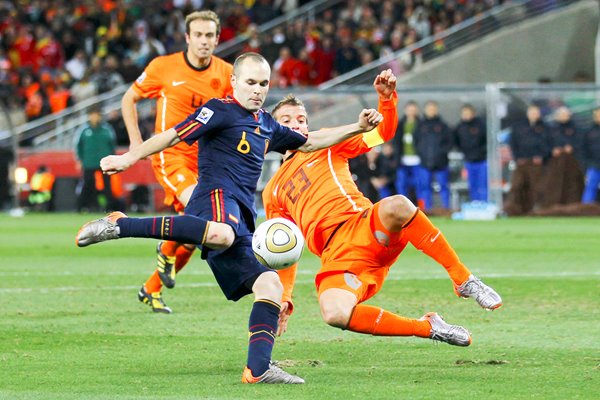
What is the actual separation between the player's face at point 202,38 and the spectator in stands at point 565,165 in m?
13.7

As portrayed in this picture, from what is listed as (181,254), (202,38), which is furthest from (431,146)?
(181,254)

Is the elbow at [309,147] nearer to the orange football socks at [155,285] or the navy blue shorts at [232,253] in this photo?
the navy blue shorts at [232,253]

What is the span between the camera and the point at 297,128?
27.5 ft

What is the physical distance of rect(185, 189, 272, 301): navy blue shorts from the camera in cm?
759

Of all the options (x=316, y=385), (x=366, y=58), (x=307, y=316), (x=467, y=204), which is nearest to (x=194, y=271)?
(x=307, y=316)

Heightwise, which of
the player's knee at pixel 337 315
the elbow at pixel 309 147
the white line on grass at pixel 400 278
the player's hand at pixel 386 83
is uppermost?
the player's hand at pixel 386 83

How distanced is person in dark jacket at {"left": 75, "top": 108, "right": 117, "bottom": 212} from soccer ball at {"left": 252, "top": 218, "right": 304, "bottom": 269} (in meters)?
18.1

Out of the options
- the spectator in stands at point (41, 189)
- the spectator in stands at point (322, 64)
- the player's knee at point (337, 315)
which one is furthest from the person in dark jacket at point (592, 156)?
the player's knee at point (337, 315)

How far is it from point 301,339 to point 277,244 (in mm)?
1789

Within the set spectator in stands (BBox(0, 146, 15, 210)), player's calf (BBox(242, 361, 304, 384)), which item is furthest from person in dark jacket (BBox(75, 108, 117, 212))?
player's calf (BBox(242, 361, 304, 384))

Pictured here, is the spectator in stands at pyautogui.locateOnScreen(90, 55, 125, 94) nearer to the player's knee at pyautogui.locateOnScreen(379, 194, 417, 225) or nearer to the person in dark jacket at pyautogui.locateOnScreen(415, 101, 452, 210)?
the person in dark jacket at pyautogui.locateOnScreen(415, 101, 452, 210)

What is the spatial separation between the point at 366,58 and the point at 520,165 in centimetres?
738

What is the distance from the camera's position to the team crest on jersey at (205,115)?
7.57 m

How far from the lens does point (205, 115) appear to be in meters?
7.58
